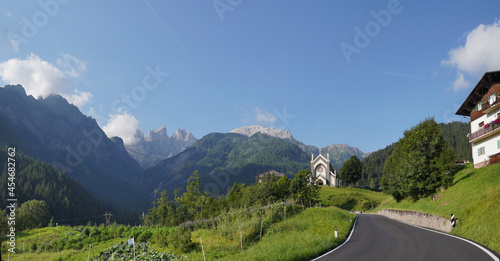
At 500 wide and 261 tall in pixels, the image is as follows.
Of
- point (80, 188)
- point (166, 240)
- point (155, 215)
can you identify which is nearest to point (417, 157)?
point (166, 240)

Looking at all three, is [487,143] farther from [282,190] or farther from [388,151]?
[388,151]

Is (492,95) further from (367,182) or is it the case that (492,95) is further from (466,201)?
(367,182)

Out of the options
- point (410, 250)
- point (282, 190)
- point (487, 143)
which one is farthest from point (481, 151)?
point (410, 250)

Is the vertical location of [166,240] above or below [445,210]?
below

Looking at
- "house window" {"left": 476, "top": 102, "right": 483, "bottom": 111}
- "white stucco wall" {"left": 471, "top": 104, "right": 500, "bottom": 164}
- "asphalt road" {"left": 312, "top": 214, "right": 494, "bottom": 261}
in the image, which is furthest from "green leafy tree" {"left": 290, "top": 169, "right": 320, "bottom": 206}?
"house window" {"left": 476, "top": 102, "right": 483, "bottom": 111}

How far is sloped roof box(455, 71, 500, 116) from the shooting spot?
3494cm

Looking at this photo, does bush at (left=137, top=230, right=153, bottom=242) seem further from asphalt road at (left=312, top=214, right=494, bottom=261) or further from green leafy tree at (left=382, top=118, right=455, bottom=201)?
green leafy tree at (left=382, top=118, right=455, bottom=201)

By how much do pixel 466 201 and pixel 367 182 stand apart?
167 m

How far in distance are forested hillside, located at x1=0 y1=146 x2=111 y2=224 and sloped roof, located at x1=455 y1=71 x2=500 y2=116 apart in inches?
6169

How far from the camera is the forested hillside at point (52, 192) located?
13438cm

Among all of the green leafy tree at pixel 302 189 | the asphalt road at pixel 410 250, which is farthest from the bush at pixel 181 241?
the green leafy tree at pixel 302 189

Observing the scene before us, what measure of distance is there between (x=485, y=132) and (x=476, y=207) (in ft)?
70.7

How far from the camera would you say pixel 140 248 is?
2900 cm

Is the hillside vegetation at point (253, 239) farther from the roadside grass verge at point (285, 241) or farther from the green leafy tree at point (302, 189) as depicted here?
the green leafy tree at point (302, 189)
